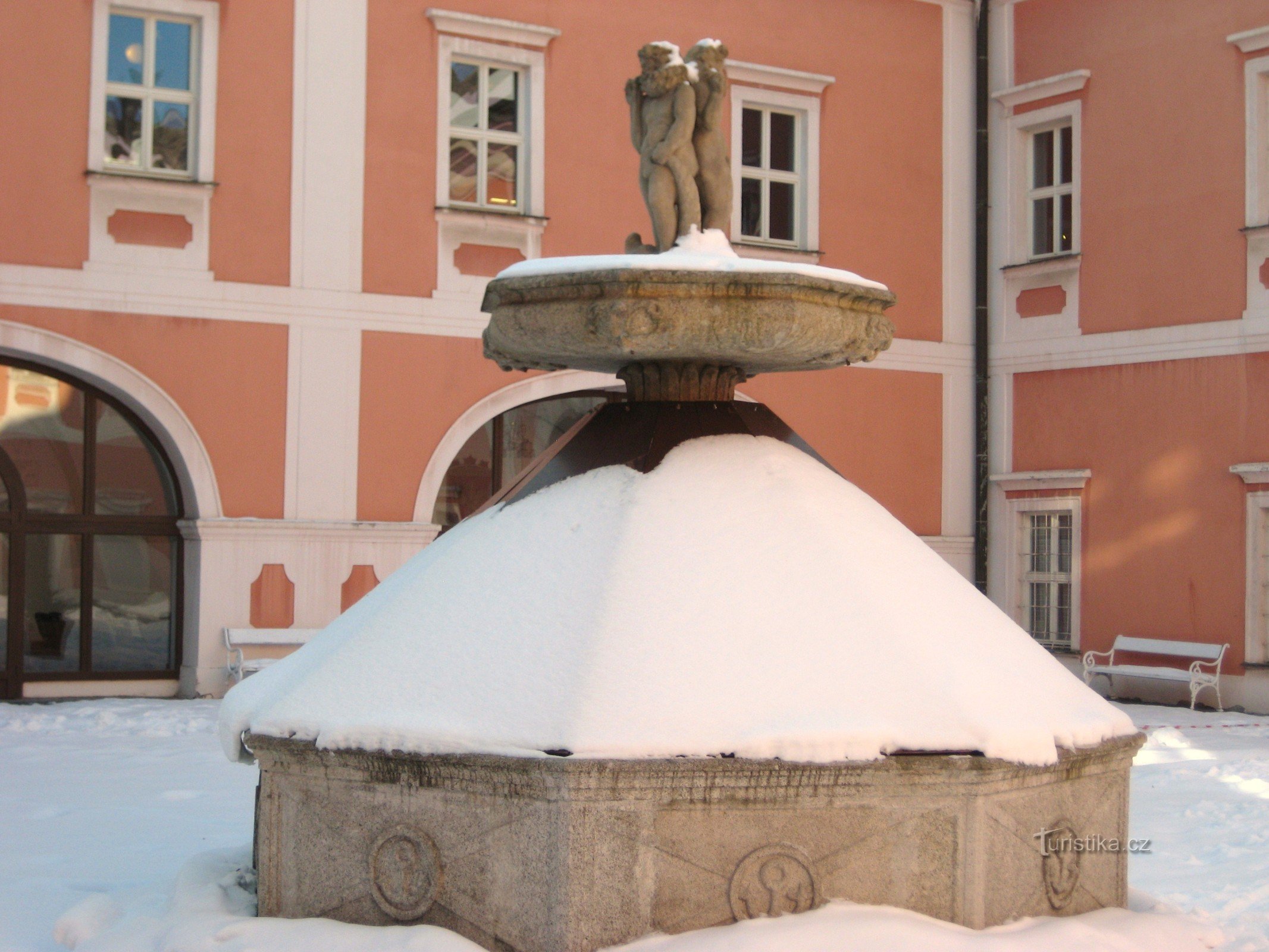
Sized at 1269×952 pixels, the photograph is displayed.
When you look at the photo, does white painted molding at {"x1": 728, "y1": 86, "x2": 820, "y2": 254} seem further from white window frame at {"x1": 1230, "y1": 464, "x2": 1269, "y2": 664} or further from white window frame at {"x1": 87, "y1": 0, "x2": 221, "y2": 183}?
white window frame at {"x1": 87, "y1": 0, "x2": 221, "y2": 183}

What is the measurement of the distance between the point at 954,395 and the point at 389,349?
18.4 ft

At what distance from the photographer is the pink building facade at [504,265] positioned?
1177 cm

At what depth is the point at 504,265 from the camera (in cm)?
1277

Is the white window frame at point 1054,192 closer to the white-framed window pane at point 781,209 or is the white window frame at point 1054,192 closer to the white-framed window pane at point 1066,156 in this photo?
the white-framed window pane at point 1066,156

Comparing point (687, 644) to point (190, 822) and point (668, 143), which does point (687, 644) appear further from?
point (190, 822)

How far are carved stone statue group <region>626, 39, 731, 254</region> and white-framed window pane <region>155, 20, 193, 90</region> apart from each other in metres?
7.69

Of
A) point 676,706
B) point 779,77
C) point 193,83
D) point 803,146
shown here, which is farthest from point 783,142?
point 676,706

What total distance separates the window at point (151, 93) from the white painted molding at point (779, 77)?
15.6 ft

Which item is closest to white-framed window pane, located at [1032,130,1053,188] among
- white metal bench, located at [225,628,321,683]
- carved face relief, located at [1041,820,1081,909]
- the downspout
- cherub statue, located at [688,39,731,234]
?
the downspout

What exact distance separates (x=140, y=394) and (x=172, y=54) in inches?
109

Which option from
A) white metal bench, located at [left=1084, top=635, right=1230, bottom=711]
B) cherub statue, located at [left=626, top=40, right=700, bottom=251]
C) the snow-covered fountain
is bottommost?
white metal bench, located at [left=1084, top=635, right=1230, bottom=711]

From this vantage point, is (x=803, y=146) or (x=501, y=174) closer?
(x=501, y=174)

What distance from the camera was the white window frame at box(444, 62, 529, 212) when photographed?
1287cm

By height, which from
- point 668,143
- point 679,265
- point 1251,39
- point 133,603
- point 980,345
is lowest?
point 133,603
